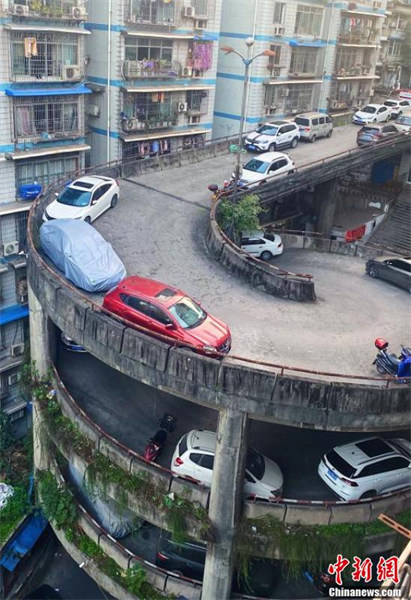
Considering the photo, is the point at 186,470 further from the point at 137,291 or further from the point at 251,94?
the point at 251,94

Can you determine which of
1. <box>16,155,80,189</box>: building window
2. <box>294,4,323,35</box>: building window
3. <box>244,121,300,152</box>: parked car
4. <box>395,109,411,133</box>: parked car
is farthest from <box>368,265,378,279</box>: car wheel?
<box>294,4,323,35</box>: building window

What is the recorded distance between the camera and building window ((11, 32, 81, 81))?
104ft

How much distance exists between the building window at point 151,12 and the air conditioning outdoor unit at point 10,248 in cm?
1623

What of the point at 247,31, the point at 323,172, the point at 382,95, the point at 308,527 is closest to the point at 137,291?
the point at 308,527

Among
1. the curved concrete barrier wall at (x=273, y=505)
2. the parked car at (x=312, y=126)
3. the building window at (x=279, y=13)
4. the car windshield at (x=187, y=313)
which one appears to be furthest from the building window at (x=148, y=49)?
the curved concrete barrier wall at (x=273, y=505)

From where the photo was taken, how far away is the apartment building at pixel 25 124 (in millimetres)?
31594

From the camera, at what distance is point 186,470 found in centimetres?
2019

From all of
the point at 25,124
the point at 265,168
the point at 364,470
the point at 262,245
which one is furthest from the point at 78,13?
the point at 364,470

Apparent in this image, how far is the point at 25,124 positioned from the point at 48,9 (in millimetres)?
6078

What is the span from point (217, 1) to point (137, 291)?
30641 millimetres

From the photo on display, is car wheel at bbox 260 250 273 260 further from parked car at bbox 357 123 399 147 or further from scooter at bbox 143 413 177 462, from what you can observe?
parked car at bbox 357 123 399 147

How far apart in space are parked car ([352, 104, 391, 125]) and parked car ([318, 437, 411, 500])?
132 ft

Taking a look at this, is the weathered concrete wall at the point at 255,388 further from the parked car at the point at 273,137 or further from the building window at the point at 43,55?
the parked car at the point at 273,137

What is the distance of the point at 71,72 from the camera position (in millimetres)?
34438
